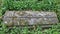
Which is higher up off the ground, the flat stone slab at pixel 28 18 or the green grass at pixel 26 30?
the flat stone slab at pixel 28 18

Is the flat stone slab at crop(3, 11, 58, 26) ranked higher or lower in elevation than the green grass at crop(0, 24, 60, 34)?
higher

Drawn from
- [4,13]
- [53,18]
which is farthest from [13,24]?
[53,18]

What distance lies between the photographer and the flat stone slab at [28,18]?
5.52 meters

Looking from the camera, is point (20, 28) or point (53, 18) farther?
point (53, 18)

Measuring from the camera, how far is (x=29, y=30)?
5371mm

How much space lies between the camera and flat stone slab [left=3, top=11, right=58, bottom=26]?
5523 mm

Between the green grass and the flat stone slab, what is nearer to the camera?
the green grass

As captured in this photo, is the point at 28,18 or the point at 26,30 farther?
the point at 28,18

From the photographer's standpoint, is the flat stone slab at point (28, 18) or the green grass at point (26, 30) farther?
the flat stone slab at point (28, 18)

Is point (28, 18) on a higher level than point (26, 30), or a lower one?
higher

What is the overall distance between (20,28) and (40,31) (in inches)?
22.6

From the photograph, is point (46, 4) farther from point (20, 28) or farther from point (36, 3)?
point (20, 28)

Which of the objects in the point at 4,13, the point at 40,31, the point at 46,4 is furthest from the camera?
the point at 46,4

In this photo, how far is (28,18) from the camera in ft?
18.5
